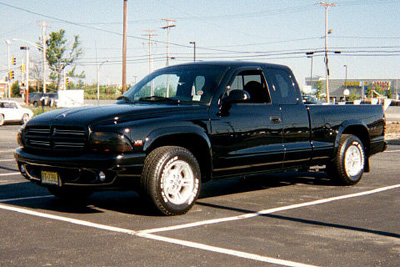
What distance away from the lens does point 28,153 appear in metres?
6.88

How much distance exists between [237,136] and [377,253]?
107 inches

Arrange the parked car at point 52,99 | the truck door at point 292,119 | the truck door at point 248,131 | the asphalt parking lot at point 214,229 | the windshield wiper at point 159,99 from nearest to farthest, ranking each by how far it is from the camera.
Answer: the asphalt parking lot at point 214,229 < the truck door at point 248,131 < the windshield wiper at point 159,99 < the truck door at point 292,119 < the parked car at point 52,99

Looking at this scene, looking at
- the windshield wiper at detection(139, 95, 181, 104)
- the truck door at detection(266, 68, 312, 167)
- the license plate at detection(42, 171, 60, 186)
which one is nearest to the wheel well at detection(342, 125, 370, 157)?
the truck door at detection(266, 68, 312, 167)

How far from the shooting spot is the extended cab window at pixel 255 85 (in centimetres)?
797

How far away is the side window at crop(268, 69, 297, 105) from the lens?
8242 millimetres

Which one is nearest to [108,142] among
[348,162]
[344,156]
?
[344,156]

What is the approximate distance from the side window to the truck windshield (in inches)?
38.2

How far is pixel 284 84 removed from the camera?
8391 millimetres

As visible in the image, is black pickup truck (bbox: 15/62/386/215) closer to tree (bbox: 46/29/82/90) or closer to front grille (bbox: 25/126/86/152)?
front grille (bbox: 25/126/86/152)

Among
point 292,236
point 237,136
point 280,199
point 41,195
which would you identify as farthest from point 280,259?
point 41,195

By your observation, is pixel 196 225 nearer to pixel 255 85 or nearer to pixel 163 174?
pixel 163 174

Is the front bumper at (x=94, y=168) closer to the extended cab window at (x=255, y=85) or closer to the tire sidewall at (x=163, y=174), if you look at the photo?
the tire sidewall at (x=163, y=174)

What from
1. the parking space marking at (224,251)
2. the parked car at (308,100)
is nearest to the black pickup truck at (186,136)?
the parked car at (308,100)

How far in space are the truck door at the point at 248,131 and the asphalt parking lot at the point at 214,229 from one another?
563 millimetres
